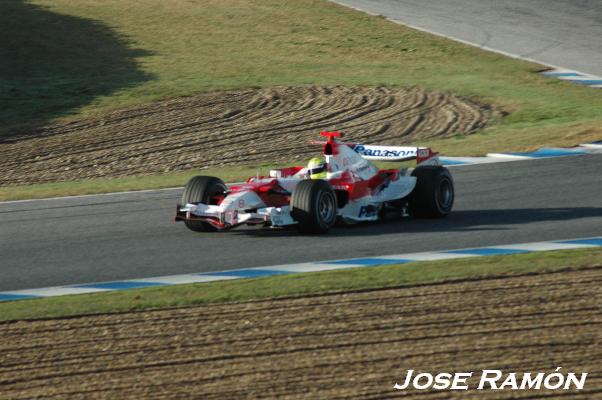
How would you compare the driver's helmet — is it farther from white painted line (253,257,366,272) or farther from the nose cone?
white painted line (253,257,366,272)

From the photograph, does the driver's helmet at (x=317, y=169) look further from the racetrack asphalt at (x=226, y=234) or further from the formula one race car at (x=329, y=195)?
the racetrack asphalt at (x=226, y=234)

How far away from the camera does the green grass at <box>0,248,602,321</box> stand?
10.3 m

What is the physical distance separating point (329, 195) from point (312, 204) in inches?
14.7

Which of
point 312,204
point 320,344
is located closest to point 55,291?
point 312,204

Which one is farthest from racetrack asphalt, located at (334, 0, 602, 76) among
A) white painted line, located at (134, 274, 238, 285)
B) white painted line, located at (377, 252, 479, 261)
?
white painted line, located at (134, 274, 238, 285)

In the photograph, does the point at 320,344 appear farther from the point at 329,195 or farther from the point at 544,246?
the point at 329,195

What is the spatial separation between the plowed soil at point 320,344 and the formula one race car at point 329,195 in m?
2.66

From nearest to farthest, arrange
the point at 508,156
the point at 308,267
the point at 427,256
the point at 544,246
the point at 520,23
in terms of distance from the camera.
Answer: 1. the point at 308,267
2. the point at 427,256
3. the point at 544,246
4. the point at 508,156
5. the point at 520,23

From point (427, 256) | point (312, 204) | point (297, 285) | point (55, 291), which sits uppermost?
point (312, 204)

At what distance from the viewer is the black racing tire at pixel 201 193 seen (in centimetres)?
1320

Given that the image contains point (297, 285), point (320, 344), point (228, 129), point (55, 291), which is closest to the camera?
point (320, 344)

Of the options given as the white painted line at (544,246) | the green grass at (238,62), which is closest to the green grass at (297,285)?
the white painted line at (544,246)

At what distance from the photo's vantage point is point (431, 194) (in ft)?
44.8

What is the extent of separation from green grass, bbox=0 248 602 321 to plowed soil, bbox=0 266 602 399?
25 centimetres
